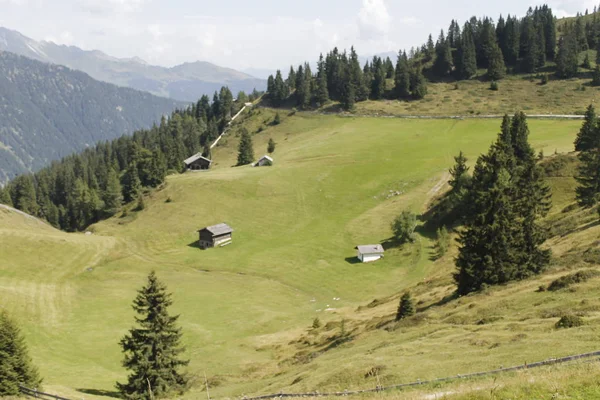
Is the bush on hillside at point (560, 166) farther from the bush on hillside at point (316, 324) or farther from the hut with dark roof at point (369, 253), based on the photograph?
the bush on hillside at point (316, 324)

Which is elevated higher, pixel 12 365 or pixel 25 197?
pixel 12 365

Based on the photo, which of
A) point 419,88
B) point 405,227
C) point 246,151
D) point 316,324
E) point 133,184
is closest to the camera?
point 316,324

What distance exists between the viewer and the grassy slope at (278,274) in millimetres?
36750

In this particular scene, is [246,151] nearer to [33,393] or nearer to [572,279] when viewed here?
[33,393]

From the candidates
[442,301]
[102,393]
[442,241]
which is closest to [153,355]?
[102,393]

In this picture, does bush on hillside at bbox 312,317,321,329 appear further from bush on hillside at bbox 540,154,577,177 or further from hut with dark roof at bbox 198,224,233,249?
bush on hillside at bbox 540,154,577,177

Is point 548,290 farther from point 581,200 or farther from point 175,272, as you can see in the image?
point 175,272

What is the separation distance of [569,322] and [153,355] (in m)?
31.6

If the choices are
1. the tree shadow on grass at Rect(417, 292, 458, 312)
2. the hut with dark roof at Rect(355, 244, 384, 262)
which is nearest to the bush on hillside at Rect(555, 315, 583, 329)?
the tree shadow on grass at Rect(417, 292, 458, 312)

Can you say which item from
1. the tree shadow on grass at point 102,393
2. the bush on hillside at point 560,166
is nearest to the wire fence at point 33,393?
the tree shadow on grass at point 102,393

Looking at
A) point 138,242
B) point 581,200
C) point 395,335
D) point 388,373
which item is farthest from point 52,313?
point 581,200

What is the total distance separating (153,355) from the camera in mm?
40156

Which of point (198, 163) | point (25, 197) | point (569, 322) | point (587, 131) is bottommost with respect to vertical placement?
point (25, 197)

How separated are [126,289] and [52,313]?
44.3 ft
